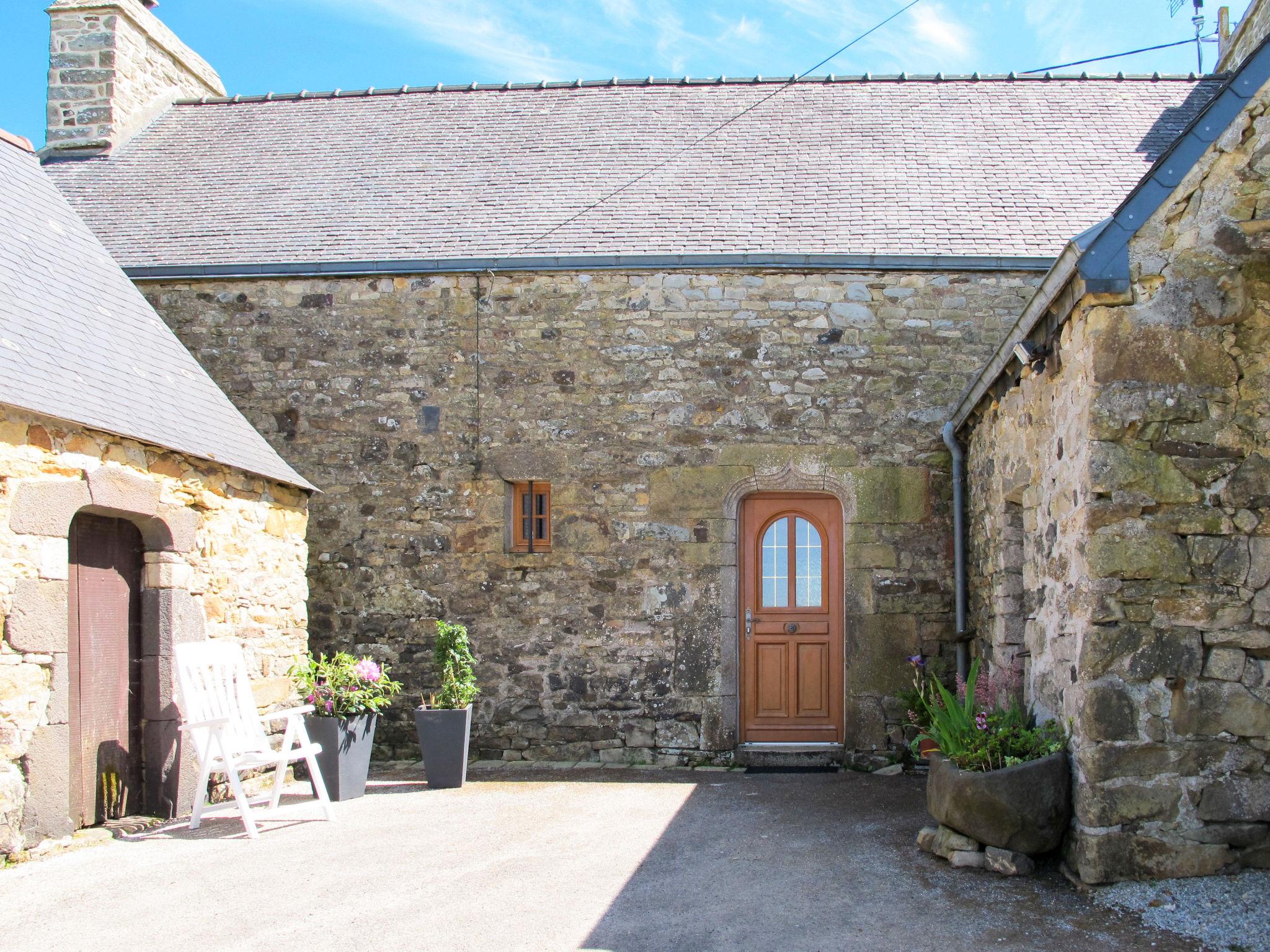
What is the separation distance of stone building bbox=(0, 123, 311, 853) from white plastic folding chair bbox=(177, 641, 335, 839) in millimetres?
270

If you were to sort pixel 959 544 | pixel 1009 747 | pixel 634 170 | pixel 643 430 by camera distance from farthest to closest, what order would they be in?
pixel 634 170 → pixel 643 430 → pixel 959 544 → pixel 1009 747

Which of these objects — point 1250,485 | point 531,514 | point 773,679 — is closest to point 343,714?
point 531,514

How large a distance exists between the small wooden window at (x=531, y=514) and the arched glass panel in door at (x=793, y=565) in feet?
5.49

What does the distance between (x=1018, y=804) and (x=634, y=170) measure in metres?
6.42

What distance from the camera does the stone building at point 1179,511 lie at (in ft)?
14.4

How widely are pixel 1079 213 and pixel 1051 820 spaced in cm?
538

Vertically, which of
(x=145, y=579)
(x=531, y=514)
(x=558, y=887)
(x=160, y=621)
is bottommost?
(x=558, y=887)

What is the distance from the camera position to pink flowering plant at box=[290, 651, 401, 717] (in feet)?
22.7

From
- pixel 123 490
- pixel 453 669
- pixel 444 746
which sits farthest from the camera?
pixel 453 669

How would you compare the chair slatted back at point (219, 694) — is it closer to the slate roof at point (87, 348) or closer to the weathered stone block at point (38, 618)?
the weathered stone block at point (38, 618)

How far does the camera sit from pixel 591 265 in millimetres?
7914

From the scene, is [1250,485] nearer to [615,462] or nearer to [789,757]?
[789,757]

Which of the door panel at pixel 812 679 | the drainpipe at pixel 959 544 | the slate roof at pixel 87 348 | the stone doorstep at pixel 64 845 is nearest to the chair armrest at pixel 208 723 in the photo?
the stone doorstep at pixel 64 845

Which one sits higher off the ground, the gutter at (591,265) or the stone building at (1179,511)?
the gutter at (591,265)
